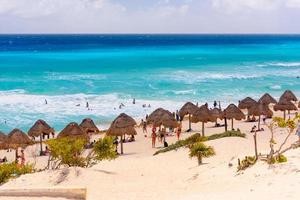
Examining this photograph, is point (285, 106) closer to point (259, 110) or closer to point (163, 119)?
point (259, 110)

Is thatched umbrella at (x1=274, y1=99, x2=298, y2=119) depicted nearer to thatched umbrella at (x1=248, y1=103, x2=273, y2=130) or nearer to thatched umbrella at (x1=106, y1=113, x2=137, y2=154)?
thatched umbrella at (x1=248, y1=103, x2=273, y2=130)

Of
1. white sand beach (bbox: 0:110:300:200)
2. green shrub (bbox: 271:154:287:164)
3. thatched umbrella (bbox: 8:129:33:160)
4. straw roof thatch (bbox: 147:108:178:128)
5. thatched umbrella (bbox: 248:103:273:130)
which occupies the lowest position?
white sand beach (bbox: 0:110:300:200)

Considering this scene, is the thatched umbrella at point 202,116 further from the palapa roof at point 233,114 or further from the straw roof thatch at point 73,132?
the straw roof thatch at point 73,132

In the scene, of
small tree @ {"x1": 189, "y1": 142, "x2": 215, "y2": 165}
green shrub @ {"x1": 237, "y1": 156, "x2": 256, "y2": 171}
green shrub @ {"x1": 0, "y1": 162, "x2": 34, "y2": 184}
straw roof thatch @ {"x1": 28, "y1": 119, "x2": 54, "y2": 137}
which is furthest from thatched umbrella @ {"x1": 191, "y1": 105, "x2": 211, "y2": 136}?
green shrub @ {"x1": 237, "y1": 156, "x2": 256, "y2": 171}

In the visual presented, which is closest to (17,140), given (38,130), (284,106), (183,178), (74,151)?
(38,130)

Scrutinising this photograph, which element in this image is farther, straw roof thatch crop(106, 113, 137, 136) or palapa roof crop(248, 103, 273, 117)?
palapa roof crop(248, 103, 273, 117)

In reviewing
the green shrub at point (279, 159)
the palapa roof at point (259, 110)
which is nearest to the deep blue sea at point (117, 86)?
the palapa roof at point (259, 110)

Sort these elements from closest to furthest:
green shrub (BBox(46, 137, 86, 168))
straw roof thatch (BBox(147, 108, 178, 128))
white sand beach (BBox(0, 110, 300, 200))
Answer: white sand beach (BBox(0, 110, 300, 200)) < green shrub (BBox(46, 137, 86, 168)) < straw roof thatch (BBox(147, 108, 178, 128))

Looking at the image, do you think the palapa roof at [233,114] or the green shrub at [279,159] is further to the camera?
the palapa roof at [233,114]
